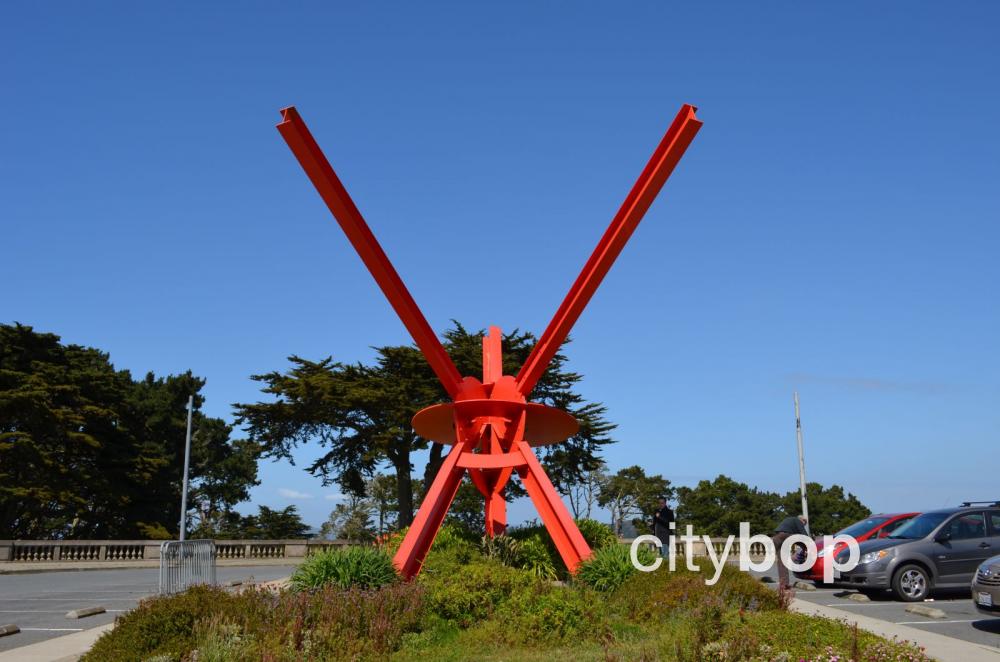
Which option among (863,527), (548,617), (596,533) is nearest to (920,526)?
(863,527)

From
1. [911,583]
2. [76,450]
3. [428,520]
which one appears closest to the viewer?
[428,520]

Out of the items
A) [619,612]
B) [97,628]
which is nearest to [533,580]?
[619,612]

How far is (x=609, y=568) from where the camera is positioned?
40.6 feet

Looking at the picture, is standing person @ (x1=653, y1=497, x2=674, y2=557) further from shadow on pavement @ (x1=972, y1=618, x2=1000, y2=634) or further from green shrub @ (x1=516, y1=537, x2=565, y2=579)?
shadow on pavement @ (x1=972, y1=618, x2=1000, y2=634)

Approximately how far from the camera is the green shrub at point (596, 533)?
15.8m

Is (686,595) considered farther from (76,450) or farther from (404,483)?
(76,450)

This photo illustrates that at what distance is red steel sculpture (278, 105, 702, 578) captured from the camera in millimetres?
11891

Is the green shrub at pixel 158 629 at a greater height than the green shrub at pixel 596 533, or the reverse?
the green shrub at pixel 596 533

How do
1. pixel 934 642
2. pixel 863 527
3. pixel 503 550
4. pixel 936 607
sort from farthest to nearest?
pixel 863 527, pixel 503 550, pixel 936 607, pixel 934 642

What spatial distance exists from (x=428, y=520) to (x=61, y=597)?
8.93 metres

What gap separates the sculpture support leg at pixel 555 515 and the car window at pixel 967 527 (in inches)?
259

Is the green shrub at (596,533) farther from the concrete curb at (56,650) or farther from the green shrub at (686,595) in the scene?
the concrete curb at (56,650)

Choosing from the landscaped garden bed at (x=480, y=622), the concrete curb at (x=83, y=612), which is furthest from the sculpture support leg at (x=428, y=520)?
the concrete curb at (x=83, y=612)

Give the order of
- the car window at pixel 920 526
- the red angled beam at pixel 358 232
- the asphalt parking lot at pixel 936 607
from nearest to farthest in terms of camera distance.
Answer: the asphalt parking lot at pixel 936 607, the red angled beam at pixel 358 232, the car window at pixel 920 526
